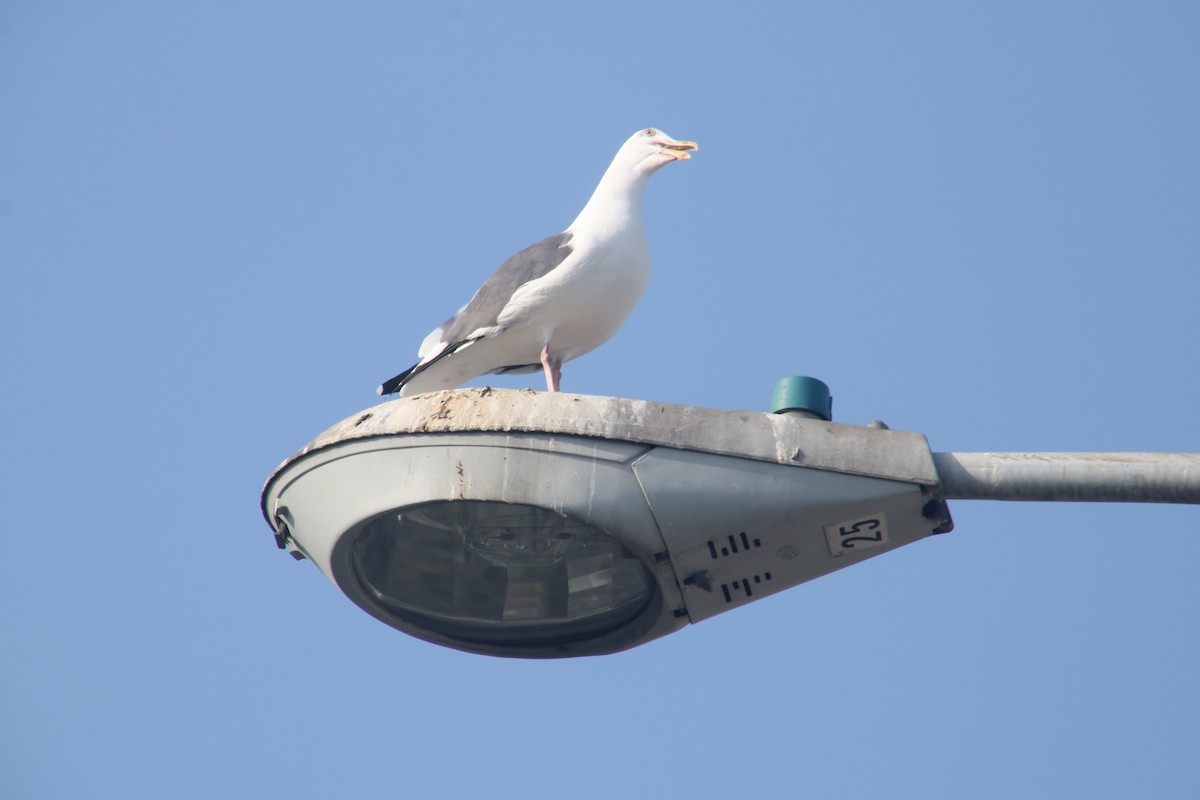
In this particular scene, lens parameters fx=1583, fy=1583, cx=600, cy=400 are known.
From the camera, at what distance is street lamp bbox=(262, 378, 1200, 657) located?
4395mm

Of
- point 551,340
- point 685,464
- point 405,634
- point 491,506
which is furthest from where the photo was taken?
point 551,340

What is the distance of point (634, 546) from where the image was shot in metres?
4.54

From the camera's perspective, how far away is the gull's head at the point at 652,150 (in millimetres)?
8492

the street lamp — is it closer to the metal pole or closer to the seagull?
the metal pole

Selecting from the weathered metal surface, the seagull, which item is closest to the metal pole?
the weathered metal surface

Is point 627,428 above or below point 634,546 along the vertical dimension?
above

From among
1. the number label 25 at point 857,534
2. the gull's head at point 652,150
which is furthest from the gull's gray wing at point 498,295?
the number label 25 at point 857,534

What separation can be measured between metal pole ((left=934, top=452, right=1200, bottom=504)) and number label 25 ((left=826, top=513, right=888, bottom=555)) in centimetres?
40

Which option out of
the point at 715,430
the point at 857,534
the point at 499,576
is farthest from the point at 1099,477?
the point at 499,576

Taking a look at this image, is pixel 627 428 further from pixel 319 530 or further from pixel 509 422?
pixel 319 530

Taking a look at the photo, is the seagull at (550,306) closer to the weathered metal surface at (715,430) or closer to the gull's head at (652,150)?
the gull's head at (652,150)

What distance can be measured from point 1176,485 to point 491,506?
6.54ft

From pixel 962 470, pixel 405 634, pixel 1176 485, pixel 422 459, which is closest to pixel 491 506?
pixel 422 459

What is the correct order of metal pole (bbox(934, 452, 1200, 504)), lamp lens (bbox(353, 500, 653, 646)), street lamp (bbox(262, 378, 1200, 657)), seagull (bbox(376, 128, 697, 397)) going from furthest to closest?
seagull (bbox(376, 128, 697, 397)) < lamp lens (bbox(353, 500, 653, 646)) < street lamp (bbox(262, 378, 1200, 657)) < metal pole (bbox(934, 452, 1200, 504))
